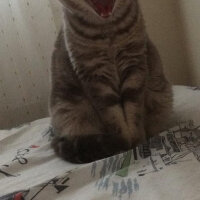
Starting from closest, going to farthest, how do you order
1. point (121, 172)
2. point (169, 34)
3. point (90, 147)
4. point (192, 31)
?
1. point (121, 172)
2. point (90, 147)
3. point (192, 31)
4. point (169, 34)

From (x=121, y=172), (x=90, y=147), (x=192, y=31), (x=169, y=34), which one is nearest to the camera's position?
(x=121, y=172)

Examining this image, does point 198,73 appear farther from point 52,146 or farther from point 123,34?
point 52,146

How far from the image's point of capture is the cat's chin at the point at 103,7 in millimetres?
1112

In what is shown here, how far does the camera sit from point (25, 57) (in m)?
1.69

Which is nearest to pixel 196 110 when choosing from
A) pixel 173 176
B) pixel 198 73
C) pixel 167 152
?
pixel 167 152

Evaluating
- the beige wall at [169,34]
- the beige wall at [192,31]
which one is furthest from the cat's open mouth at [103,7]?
the beige wall at [169,34]

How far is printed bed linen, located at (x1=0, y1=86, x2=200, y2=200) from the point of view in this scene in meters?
0.77

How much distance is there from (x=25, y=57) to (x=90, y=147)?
79cm

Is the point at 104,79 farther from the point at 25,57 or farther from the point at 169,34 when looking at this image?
the point at 169,34

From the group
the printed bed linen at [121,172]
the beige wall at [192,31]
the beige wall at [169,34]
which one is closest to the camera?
the printed bed linen at [121,172]

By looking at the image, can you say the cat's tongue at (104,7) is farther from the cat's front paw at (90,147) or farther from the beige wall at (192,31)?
the beige wall at (192,31)

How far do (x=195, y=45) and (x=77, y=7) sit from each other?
75 centimetres

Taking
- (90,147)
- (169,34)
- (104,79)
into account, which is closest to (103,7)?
(104,79)

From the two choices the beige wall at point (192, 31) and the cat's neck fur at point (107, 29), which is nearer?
the cat's neck fur at point (107, 29)
